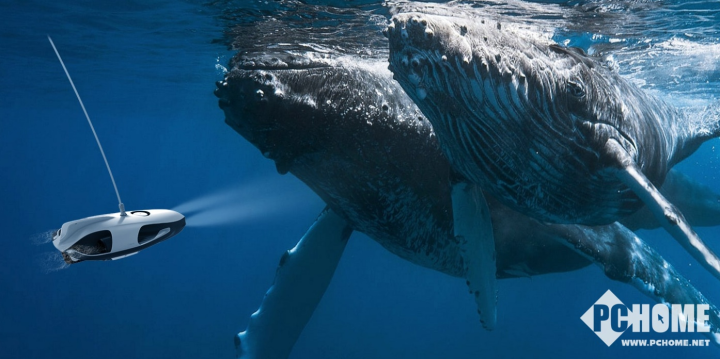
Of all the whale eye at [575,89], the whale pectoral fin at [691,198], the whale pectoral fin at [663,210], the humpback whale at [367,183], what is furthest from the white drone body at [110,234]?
the whale pectoral fin at [691,198]

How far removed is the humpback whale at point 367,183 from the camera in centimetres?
465

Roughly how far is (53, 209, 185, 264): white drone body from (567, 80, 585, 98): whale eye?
4187 mm

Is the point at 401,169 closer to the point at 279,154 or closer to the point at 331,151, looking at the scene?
the point at 331,151

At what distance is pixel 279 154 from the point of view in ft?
15.9

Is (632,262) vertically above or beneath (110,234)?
beneath

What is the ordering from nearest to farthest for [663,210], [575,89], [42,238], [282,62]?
[663,210], [575,89], [282,62], [42,238]

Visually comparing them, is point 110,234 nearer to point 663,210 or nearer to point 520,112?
point 520,112

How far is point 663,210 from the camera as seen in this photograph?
3.56 m

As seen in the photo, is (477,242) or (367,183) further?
(367,183)

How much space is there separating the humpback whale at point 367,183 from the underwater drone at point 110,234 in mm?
1370

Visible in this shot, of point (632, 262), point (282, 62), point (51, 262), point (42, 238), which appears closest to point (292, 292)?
point (51, 262)

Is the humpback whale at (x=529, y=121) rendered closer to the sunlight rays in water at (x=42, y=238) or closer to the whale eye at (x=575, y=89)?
the whale eye at (x=575, y=89)

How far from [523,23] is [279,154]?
7559 millimetres

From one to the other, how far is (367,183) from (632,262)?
11.3ft
